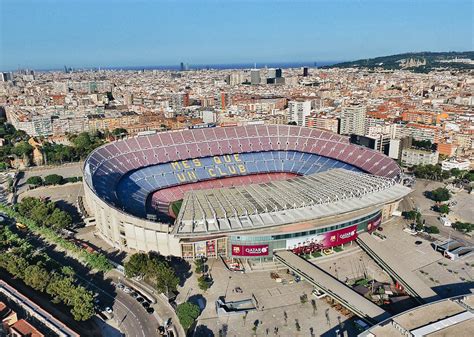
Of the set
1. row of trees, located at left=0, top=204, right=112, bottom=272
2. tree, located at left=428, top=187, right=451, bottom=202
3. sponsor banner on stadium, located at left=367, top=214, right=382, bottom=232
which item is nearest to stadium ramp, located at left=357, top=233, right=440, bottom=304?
sponsor banner on stadium, located at left=367, top=214, right=382, bottom=232

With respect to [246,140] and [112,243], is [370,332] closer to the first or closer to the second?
[112,243]

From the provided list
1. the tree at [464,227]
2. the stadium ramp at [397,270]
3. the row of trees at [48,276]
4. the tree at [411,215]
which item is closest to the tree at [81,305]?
the row of trees at [48,276]

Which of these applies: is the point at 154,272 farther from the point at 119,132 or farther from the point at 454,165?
the point at 119,132

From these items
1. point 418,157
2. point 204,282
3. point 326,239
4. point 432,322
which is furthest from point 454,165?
point 204,282

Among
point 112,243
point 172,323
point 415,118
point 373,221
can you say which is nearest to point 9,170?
→ point 112,243

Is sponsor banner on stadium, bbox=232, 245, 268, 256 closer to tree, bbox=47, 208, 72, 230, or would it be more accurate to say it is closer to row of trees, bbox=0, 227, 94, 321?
row of trees, bbox=0, 227, 94, 321
